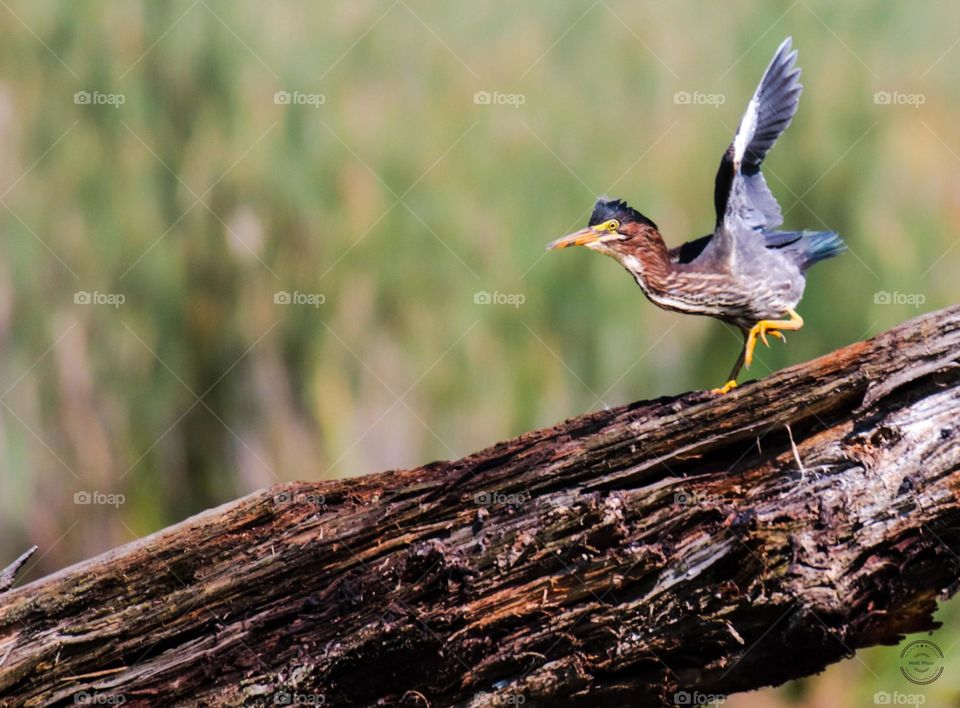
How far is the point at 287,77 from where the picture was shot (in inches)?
125

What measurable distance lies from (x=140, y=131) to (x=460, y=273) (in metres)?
1.25

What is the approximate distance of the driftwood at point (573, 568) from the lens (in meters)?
1.52

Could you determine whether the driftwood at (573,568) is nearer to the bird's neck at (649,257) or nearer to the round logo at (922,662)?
the bird's neck at (649,257)

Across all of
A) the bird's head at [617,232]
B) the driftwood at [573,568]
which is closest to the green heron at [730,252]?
the bird's head at [617,232]

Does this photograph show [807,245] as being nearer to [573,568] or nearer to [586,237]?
[586,237]

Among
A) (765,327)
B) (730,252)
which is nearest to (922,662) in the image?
(765,327)

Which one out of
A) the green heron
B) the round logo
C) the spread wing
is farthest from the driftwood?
the round logo

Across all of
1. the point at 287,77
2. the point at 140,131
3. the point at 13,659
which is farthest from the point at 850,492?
the point at 140,131

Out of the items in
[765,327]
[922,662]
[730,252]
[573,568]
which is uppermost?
[730,252]

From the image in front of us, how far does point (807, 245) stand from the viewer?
7.38 ft

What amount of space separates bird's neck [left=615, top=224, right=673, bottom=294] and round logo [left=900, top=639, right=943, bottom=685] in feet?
4.62

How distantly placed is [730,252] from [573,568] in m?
0.87

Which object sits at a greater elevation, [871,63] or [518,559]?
[871,63]

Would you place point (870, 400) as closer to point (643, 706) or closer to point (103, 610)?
point (643, 706)
